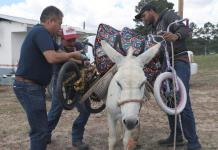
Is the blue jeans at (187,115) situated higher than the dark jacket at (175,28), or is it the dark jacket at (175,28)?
the dark jacket at (175,28)

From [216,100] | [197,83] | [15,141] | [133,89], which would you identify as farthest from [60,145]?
[197,83]

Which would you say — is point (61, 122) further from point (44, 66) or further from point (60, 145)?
point (44, 66)

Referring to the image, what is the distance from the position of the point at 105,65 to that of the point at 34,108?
1.32 meters

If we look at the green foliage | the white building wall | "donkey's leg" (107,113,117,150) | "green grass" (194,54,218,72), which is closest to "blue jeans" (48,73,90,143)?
"donkey's leg" (107,113,117,150)

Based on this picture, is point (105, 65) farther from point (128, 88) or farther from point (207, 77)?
point (207, 77)

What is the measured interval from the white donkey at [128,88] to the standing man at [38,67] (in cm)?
70

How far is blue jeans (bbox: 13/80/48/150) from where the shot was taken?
4.98 m

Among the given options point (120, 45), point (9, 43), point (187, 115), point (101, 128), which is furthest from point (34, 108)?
point (9, 43)

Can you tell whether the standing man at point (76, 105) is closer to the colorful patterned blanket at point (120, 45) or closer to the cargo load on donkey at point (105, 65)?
the cargo load on donkey at point (105, 65)

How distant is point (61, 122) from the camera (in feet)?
27.6

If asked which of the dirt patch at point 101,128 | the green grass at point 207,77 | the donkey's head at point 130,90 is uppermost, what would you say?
the donkey's head at point 130,90

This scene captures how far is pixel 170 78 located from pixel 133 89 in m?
1.34

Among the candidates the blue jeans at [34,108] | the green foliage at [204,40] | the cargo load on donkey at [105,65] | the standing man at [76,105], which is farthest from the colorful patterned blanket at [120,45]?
the green foliage at [204,40]

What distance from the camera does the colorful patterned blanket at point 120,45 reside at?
5.66 meters
